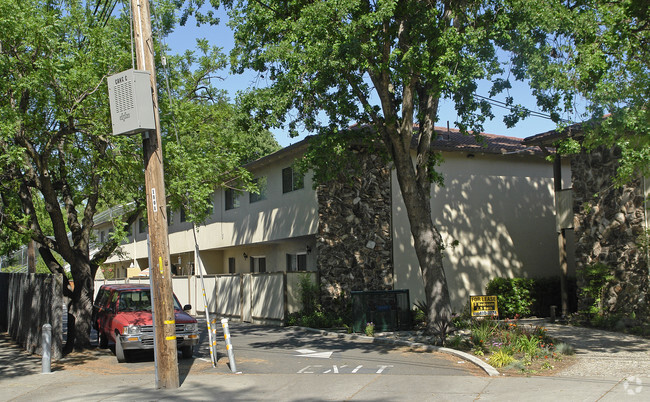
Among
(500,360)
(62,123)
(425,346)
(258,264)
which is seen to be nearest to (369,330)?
(425,346)

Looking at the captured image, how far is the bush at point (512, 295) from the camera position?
71.4 ft

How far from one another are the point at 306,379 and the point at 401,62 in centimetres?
709

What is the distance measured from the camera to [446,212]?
2234cm

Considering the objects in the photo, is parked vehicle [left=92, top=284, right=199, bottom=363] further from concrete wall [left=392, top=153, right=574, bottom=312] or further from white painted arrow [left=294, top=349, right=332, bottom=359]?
concrete wall [left=392, top=153, right=574, bottom=312]

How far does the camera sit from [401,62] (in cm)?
1433

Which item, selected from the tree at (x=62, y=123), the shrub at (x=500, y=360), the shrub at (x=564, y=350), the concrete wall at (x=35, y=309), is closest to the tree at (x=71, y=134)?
the tree at (x=62, y=123)

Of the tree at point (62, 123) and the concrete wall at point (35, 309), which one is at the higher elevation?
the tree at point (62, 123)

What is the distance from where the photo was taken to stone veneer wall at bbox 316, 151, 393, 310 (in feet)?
70.6

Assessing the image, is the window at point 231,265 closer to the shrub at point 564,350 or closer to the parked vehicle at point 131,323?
the parked vehicle at point 131,323

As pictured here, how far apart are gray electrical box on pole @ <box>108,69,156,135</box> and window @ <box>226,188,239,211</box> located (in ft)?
57.2

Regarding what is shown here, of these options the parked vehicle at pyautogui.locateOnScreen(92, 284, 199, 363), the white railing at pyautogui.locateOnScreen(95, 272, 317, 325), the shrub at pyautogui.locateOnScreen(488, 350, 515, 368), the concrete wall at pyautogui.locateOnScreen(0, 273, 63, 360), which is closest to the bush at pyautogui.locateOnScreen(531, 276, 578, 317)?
the white railing at pyautogui.locateOnScreen(95, 272, 317, 325)

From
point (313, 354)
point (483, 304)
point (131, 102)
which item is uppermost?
point (131, 102)

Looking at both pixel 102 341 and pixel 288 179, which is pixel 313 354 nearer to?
pixel 102 341

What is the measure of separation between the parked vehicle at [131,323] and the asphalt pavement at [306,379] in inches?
16.7
